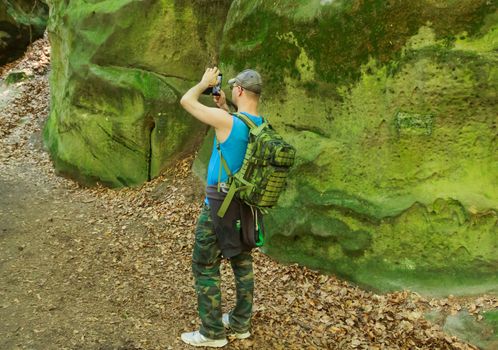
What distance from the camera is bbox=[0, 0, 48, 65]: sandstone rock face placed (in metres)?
19.1

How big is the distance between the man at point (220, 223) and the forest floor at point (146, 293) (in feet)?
1.14

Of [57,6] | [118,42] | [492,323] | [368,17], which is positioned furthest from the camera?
[57,6]

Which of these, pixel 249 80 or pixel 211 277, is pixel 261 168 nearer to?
pixel 249 80

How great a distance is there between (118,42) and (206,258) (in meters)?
7.71

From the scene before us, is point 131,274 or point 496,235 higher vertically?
point 496,235

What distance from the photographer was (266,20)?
801 cm

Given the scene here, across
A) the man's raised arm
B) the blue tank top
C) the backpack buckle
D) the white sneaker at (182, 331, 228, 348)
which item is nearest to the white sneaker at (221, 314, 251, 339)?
the white sneaker at (182, 331, 228, 348)

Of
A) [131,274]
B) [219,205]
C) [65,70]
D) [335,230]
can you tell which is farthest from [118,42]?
[219,205]

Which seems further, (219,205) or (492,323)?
(492,323)

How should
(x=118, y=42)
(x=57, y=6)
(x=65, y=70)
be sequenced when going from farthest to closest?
(x=57, y=6)
(x=65, y=70)
(x=118, y=42)

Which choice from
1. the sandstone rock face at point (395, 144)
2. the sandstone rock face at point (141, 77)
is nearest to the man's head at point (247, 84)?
the sandstone rock face at point (395, 144)

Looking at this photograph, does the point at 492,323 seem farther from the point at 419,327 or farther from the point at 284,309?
the point at 284,309

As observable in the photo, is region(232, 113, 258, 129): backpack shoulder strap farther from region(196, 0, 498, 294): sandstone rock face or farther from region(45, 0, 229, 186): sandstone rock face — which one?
region(45, 0, 229, 186): sandstone rock face

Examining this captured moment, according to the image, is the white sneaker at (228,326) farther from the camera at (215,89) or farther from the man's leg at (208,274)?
the camera at (215,89)
